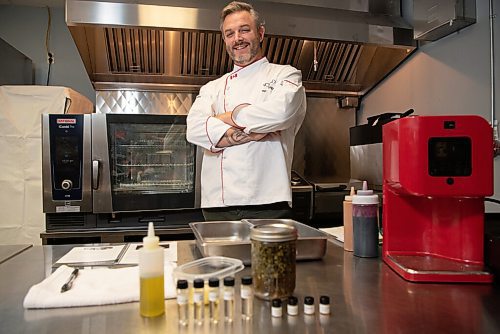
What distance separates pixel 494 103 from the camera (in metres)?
1.85

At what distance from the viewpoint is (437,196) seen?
0.84 m

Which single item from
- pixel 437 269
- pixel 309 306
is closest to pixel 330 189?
pixel 437 269

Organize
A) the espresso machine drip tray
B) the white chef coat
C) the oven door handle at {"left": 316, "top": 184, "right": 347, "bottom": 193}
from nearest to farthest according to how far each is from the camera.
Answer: the espresso machine drip tray, the white chef coat, the oven door handle at {"left": 316, "top": 184, "right": 347, "bottom": 193}

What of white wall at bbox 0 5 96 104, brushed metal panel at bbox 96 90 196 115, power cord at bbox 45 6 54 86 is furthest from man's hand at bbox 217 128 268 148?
power cord at bbox 45 6 54 86

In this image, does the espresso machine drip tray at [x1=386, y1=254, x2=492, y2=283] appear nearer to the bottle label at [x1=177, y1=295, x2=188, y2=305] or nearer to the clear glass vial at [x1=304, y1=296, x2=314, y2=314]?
the clear glass vial at [x1=304, y1=296, x2=314, y2=314]

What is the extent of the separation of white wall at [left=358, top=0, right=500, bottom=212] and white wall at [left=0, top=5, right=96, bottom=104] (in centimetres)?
234

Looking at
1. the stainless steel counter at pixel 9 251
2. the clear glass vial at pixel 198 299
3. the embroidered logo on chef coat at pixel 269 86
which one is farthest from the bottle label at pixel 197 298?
the embroidered logo on chef coat at pixel 269 86

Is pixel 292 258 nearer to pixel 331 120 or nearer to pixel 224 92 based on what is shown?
pixel 224 92

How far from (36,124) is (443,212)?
2.30 metres

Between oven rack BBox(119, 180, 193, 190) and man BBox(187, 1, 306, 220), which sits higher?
man BBox(187, 1, 306, 220)

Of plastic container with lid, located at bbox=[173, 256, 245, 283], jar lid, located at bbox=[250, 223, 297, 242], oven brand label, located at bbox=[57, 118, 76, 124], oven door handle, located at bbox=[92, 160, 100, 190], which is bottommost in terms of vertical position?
plastic container with lid, located at bbox=[173, 256, 245, 283]

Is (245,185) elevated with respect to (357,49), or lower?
lower

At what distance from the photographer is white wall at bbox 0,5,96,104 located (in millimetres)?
2922

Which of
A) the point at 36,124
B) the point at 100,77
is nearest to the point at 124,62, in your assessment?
the point at 100,77
